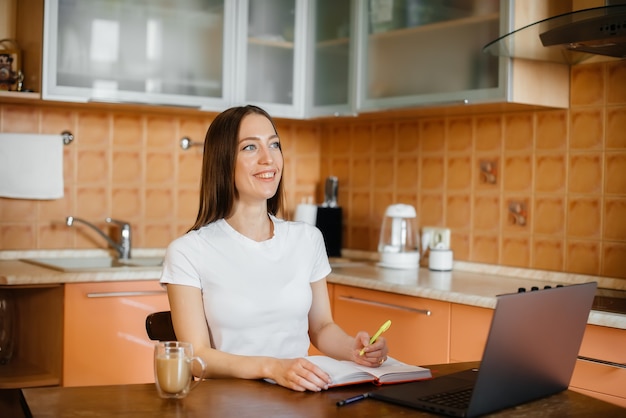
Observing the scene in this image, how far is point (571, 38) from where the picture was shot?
2457 mm

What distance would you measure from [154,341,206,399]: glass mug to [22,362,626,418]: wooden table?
0.8 inches

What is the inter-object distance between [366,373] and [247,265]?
1.84 feet

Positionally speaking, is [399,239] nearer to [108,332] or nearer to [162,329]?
[108,332]

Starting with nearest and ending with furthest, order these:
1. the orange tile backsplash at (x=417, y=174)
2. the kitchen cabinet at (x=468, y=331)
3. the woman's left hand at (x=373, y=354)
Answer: the woman's left hand at (x=373, y=354) → the kitchen cabinet at (x=468, y=331) → the orange tile backsplash at (x=417, y=174)

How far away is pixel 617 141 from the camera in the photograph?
2.91 meters

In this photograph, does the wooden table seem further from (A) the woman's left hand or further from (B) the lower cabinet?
(B) the lower cabinet

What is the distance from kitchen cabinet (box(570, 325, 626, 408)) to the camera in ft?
7.55

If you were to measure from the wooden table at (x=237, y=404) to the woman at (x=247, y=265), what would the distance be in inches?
15.1

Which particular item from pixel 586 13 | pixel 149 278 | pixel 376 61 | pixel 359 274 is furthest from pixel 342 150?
pixel 586 13

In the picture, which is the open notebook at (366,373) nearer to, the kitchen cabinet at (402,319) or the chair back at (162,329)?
the chair back at (162,329)

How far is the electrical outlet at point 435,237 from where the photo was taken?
11.4 feet

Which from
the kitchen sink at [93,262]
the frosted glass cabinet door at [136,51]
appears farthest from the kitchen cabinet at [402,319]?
the frosted glass cabinet door at [136,51]

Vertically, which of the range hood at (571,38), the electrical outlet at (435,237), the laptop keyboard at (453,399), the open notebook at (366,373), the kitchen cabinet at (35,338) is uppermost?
the range hood at (571,38)

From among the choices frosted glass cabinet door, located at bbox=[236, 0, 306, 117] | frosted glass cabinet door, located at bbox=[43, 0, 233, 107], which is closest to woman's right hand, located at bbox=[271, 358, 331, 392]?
frosted glass cabinet door, located at bbox=[43, 0, 233, 107]
